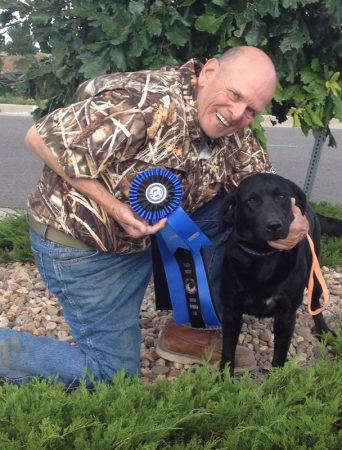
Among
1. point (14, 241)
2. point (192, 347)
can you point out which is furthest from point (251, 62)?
point (14, 241)

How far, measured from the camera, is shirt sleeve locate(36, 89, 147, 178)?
2.32m

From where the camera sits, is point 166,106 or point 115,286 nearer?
point 166,106

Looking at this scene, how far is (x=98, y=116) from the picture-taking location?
2336mm

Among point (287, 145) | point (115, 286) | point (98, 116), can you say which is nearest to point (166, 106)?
point (98, 116)

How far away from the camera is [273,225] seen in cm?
252

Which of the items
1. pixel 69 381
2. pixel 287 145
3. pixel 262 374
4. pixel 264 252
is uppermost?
pixel 264 252

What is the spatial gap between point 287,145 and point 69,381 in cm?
1107

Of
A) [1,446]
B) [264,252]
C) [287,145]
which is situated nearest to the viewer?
[1,446]

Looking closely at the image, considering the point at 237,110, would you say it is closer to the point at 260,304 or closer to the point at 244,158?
the point at 244,158

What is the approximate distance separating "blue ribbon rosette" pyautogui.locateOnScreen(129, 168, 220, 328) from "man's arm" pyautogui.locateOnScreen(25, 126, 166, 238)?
4cm

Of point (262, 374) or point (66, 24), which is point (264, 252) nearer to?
point (262, 374)

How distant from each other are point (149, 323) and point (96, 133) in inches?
62.4

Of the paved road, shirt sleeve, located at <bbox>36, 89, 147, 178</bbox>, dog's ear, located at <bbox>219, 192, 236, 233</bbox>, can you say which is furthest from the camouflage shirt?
the paved road

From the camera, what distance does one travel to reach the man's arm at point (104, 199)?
2.42 m
